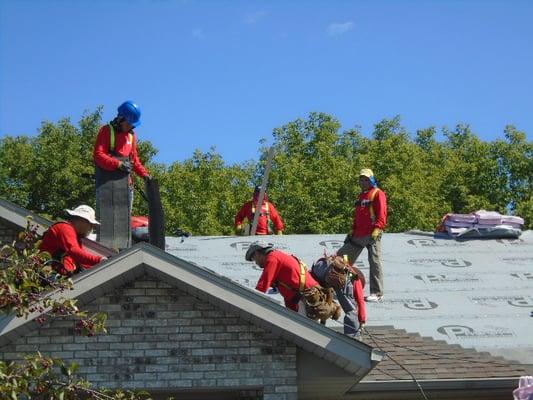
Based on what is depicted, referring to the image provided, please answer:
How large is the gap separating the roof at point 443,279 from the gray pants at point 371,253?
230 millimetres

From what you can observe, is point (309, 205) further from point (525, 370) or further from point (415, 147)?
point (525, 370)

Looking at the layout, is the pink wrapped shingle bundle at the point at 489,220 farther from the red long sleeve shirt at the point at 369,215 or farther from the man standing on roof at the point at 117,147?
the man standing on roof at the point at 117,147

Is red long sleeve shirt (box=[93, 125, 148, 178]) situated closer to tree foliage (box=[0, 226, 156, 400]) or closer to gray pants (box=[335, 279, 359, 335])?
gray pants (box=[335, 279, 359, 335])

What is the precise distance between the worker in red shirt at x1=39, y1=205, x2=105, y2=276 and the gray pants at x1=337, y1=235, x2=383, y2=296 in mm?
4502

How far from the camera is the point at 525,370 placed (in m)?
10.5

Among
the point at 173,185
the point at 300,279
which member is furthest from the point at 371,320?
the point at 173,185

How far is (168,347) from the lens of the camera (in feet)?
31.3

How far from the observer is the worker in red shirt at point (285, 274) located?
10.4 meters

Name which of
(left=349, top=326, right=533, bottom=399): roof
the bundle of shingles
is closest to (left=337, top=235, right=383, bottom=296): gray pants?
(left=349, top=326, right=533, bottom=399): roof

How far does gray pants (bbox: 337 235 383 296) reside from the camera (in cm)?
1337

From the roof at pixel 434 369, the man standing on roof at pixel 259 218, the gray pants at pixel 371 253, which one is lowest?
the roof at pixel 434 369

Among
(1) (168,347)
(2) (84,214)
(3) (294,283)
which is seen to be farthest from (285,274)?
(2) (84,214)

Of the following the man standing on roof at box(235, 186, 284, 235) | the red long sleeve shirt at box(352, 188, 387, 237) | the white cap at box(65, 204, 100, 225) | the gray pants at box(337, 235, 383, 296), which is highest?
the man standing on roof at box(235, 186, 284, 235)

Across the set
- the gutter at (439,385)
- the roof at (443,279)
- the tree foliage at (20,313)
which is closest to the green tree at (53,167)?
the roof at (443,279)
